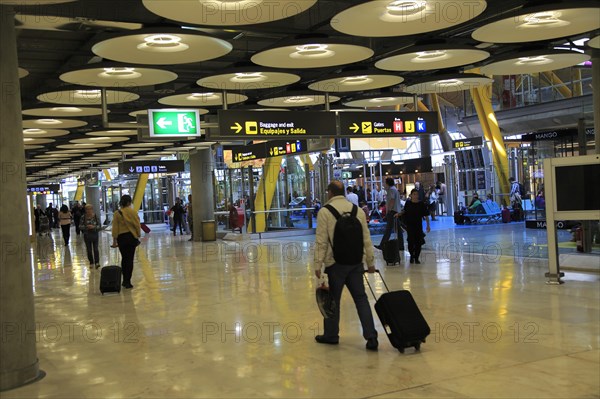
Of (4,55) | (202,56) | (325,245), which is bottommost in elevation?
(325,245)

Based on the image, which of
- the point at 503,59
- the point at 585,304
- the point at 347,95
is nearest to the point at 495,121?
the point at 347,95

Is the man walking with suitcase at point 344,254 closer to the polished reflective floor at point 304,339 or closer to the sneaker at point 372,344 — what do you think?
the sneaker at point 372,344

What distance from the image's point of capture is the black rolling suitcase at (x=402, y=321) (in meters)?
6.43

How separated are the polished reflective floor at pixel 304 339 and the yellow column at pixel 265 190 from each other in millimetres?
12825

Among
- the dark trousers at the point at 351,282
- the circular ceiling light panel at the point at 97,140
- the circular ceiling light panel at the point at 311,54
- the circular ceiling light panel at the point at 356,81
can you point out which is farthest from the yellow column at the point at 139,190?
the dark trousers at the point at 351,282

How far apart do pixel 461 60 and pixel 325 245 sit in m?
6.51

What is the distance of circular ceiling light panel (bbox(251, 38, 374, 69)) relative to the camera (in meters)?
9.70

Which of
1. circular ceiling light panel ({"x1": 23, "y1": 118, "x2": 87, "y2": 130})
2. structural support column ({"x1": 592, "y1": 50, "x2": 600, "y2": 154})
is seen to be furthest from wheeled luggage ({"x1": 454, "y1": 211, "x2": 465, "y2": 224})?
circular ceiling light panel ({"x1": 23, "y1": 118, "x2": 87, "y2": 130})

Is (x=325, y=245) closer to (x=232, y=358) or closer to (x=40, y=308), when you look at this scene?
(x=232, y=358)

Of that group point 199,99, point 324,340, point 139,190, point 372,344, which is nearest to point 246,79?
point 199,99

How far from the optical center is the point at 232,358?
260 inches

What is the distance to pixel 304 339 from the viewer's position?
7.28m

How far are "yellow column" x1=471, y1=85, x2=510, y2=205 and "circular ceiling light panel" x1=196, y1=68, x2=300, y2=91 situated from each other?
63.4 feet

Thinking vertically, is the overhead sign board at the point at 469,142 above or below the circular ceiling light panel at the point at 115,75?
below
